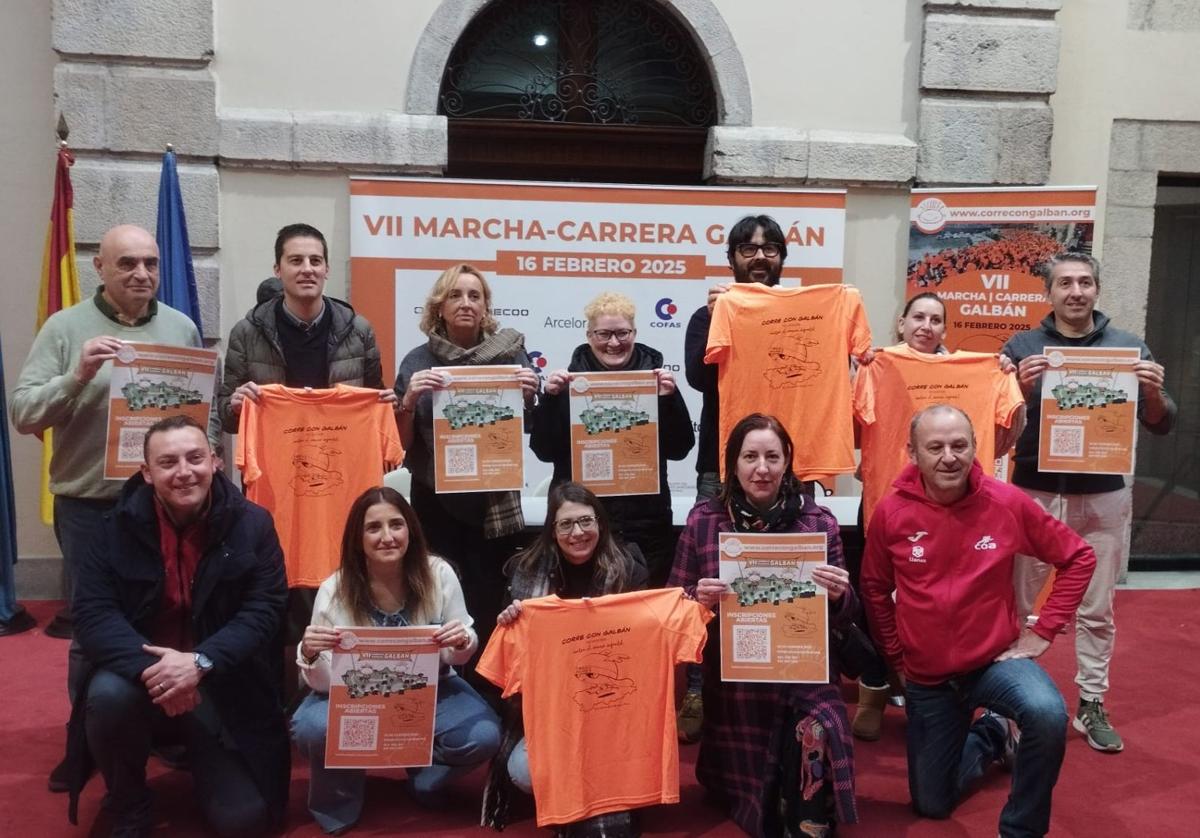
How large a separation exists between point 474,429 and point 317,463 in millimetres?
619

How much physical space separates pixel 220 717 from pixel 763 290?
96.6 inches

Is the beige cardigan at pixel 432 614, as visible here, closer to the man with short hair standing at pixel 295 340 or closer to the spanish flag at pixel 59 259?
the man with short hair standing at pixel 295 340

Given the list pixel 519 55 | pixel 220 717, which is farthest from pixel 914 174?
pixel 220 717

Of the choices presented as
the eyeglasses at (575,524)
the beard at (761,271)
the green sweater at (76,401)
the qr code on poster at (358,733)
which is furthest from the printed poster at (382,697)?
the beard at (761,271)

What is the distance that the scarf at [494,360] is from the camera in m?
3.95

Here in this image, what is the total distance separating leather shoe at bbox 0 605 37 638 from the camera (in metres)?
5.43

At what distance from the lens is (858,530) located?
465 cm

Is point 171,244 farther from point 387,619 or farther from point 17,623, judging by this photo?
point 387,619

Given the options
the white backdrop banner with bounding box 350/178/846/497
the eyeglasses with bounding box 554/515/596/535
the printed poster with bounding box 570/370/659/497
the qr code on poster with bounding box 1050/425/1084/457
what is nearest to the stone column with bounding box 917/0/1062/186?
the white backdrop banner with bounding box 350/178/846/497

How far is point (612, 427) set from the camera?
399cm

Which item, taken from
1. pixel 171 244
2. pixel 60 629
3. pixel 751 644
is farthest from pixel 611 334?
pixel 60 629

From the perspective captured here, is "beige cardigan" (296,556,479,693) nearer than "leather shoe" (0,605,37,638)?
Yes

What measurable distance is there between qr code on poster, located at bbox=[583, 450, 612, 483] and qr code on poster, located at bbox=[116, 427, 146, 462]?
1.57 metres

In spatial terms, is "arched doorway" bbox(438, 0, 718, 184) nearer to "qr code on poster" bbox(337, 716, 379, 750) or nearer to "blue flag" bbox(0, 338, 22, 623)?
"blue flag" bbox(0, 338, 22, 623)
